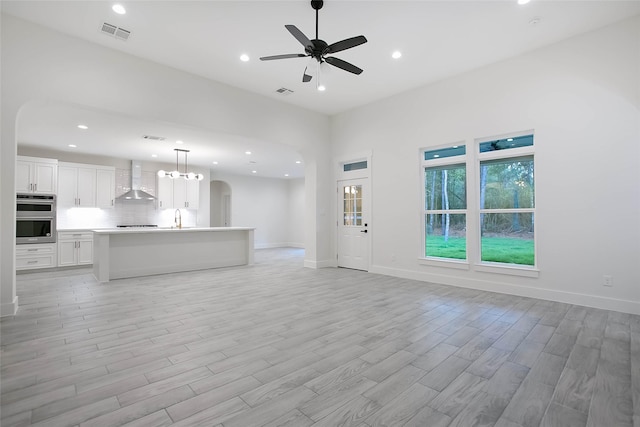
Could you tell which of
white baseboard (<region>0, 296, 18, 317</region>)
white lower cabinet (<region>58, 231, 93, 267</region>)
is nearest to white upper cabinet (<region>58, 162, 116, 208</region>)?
white lower cabinet (<region>58, 231, 93, 267</region>)

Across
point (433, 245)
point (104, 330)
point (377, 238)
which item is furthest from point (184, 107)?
point (433, 245)

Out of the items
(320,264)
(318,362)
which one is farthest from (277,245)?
(318,362)

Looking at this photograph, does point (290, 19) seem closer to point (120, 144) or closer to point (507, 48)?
point (507, 48)

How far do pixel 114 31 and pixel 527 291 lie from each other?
677 centimetres

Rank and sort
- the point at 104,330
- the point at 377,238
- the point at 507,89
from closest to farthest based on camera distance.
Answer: the point at 104,330 < the point at 507,89 < the point at 377,238

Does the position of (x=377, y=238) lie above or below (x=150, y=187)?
below

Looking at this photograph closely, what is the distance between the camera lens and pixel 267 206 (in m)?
13.2

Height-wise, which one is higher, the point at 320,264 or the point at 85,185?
the point at 85,185

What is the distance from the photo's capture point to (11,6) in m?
3.50

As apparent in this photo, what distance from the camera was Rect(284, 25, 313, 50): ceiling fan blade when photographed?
9.33ft

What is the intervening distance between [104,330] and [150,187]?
24.7 ft

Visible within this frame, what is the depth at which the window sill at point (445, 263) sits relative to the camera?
5117 mm

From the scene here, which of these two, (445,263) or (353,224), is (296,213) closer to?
(353,224)

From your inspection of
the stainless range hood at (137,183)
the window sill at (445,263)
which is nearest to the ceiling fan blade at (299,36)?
the window sill at (445,263)
